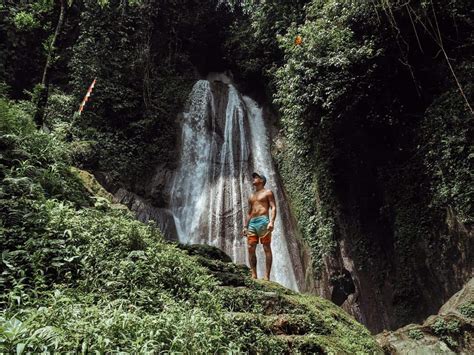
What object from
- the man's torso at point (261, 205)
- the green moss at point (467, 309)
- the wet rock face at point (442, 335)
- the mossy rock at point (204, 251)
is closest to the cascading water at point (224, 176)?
the man's torso at point (261, 205)

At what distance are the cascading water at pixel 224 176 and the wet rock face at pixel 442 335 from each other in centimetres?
523

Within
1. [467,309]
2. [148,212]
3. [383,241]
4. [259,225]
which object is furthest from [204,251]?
[148,212]

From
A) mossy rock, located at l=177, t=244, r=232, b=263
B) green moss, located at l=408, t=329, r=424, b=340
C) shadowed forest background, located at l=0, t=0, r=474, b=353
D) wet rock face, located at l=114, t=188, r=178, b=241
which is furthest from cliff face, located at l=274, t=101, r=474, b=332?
A: wet rock face, located at l=114, t=188, r=178, b=241

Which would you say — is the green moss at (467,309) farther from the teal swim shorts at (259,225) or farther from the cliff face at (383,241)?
the teal swim shorts at (259,225)

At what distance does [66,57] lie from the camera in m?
15.3

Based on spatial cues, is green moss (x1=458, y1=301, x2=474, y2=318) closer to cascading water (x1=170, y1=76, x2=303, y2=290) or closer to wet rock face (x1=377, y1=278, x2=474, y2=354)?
wet rock face (x1=377, y1=278, x2=474, y2=354)

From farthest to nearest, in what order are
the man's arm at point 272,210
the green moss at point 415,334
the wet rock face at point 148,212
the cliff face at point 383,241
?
1. the wet rock face at point 148,212
2. the man's arm at point 272,210
3. the cliff face at point 383,241
4. the green moss at point 415,334

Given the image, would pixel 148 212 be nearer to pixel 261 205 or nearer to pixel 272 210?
pixel 261 205

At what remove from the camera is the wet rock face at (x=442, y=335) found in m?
4.73

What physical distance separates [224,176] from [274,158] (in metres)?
1.82

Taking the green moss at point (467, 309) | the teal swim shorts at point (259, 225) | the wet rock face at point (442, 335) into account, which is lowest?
the wet rock face at point (442, 335)

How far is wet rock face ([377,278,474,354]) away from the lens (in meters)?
4.73

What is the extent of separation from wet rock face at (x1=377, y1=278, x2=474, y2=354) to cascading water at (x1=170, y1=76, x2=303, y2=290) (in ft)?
17.2

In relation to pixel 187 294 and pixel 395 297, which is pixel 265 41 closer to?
pixel 395 297
